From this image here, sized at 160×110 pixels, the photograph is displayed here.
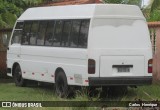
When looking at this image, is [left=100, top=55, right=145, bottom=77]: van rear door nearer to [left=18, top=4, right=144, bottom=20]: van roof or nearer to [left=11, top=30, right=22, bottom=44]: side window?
[left=18, top=4, right=144, bottom=20]: van roof

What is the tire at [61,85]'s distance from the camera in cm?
1512

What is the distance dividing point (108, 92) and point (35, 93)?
2.20m

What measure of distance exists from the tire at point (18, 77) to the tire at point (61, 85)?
301cm

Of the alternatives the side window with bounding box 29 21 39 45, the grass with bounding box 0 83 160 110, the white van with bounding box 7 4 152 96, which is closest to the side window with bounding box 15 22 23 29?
the side window with bounding box 29 21 39 45

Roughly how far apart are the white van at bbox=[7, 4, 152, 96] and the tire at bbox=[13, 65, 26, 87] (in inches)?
95.7

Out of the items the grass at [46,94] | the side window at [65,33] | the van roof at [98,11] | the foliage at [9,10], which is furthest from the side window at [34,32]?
the foliage at [9,10]

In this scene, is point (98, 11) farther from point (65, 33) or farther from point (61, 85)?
point (61, 85)

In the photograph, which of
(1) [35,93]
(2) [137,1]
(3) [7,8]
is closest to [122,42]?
(1) [35,93]

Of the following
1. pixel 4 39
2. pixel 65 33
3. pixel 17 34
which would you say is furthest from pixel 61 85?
pixel 4 39

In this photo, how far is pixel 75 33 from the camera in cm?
1479

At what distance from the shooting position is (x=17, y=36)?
18.5m

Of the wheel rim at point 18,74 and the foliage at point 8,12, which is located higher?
the foliage at point 8,12

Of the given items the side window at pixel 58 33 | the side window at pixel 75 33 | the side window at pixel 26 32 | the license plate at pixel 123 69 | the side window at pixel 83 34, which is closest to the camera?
the side window at pixel 83 34

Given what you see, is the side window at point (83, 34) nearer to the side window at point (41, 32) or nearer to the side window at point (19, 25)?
the side window at point (41, 32)
